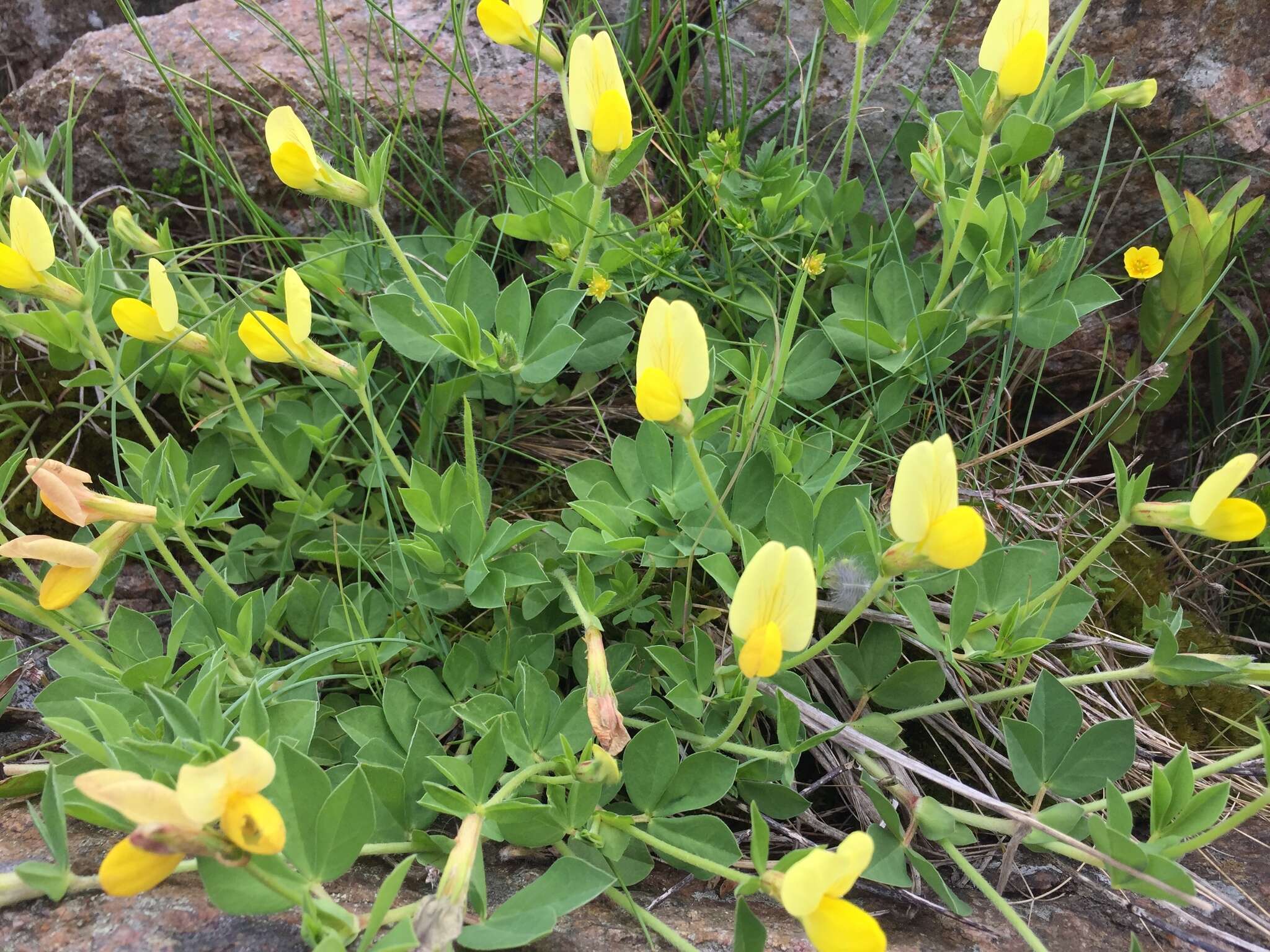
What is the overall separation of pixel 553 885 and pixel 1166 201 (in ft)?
7.41

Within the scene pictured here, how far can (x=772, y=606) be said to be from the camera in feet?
4.05

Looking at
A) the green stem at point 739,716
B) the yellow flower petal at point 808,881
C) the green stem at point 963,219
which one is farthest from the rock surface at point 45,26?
the yellow flower petal at point 808,881

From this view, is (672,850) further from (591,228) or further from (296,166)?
(296,166)

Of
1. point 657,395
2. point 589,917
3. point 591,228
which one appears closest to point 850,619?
point 657,395

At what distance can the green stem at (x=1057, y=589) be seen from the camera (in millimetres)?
1461

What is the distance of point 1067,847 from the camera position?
4.55 feet

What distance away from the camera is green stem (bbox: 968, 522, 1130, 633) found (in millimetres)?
1461

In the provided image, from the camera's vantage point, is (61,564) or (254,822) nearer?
(254,822)

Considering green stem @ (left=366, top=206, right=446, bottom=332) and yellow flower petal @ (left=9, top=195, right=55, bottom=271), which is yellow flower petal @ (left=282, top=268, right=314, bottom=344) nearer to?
green stem @ (left=366, top=206, right=446, bottom=332)

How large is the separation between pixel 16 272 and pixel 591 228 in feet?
3.57

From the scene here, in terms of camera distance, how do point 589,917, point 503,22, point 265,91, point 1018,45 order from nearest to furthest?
point 589,917 < point 1018,45 < point 503,22 < point 265,91

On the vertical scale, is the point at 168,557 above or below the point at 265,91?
below

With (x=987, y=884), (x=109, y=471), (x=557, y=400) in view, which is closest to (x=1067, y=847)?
(x=987, y=884)

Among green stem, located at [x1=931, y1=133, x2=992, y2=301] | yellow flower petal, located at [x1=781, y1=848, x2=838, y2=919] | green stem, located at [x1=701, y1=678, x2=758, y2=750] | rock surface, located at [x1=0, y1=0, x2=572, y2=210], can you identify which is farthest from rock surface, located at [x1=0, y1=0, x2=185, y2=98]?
yellow flower petal, located at [x1=781, y1=848, x2=838, y2=919]
